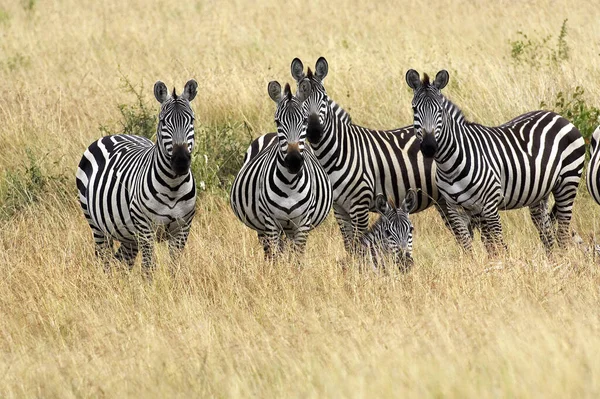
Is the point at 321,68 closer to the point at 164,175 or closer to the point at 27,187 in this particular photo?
the point at 164,175

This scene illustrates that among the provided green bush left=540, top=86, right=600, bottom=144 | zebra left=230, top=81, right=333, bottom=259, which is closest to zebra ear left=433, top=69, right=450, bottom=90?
zebra left=230, top=81, right=333, bottom=259

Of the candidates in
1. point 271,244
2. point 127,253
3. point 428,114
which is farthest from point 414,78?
point 127,253

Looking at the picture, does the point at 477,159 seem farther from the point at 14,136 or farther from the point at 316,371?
the point at 14,136

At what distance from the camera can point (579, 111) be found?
10719mm

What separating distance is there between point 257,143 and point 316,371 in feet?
13.0

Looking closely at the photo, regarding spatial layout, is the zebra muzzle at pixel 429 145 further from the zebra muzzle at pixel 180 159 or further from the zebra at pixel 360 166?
the zebra muzzle at pixel 180 159

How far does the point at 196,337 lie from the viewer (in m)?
5.94

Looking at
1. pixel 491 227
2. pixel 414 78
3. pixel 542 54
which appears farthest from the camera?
pixel 542 54

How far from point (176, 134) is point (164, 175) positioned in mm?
378

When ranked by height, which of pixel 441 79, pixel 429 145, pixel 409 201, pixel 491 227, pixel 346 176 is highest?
pixel 441 79

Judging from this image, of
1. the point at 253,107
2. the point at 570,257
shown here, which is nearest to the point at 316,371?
the point at 570,257

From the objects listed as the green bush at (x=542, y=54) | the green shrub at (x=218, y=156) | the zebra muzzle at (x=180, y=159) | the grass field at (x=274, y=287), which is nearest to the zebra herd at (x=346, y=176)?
the zebra muzzle at (x=180, y=159)

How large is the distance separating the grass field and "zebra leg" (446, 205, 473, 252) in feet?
0.66

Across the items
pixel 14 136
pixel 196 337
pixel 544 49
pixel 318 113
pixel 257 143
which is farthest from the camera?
pixel 544 49
